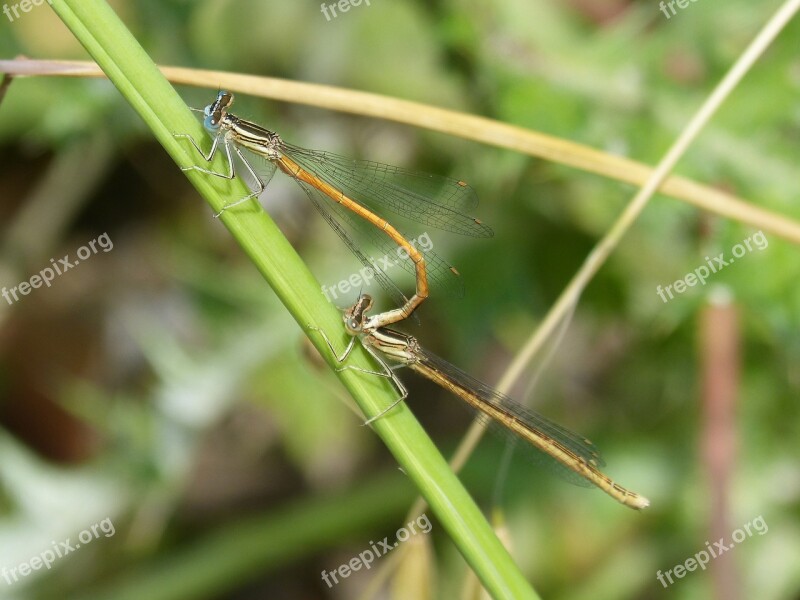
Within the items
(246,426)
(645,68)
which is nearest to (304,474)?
(246,426)

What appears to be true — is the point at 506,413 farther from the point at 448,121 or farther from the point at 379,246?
the point at 448,121

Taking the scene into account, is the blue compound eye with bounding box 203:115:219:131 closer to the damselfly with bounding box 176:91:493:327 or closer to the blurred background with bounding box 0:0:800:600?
the damselfly with bounding box 176:91:493:327

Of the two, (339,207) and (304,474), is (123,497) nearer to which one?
(304,474)

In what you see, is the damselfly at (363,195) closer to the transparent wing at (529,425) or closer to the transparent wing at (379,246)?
the transparent wing at (379,246)

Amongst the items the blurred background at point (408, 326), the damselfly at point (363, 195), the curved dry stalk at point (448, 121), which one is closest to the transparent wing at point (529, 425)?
the damselfly at point (363, 195)

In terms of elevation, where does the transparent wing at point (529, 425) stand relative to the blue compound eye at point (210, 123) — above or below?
below
